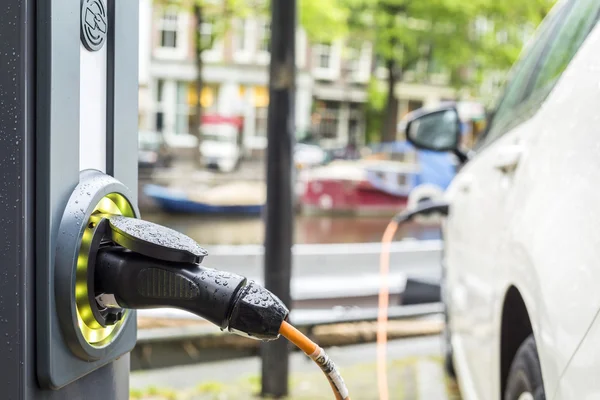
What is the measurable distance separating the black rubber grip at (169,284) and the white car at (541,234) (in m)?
0.54

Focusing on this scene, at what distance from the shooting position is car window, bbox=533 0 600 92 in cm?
158

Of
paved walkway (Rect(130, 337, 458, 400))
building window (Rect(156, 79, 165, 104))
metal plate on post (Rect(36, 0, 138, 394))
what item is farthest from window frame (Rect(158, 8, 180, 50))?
metal plate on post (Rect(36, 0, 138, 394))

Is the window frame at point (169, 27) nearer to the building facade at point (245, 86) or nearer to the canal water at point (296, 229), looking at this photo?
the building facade at point (245, 86)

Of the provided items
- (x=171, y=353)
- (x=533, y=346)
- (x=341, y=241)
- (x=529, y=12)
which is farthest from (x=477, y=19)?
(x=533, y=346)

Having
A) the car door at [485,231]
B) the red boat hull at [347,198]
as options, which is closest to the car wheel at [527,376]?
the car door at [485,231]

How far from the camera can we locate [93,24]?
93 cm

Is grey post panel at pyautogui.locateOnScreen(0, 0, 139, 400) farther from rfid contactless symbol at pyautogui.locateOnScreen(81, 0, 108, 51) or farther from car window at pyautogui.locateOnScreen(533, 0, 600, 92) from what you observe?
car window at pyautogui.locateOnScreen(533, 0, 600, 92)

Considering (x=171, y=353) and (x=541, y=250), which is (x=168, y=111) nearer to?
(x=171, y=353)

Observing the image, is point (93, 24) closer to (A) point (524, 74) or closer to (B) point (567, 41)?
(B) point (567, 41)

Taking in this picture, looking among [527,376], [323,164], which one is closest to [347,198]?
[323,164]

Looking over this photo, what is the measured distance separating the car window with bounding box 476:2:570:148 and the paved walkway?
1.54 metres

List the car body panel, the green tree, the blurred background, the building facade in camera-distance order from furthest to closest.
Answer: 1. the building facade
2. the green tree
3. the blurred background
4. the car body panel

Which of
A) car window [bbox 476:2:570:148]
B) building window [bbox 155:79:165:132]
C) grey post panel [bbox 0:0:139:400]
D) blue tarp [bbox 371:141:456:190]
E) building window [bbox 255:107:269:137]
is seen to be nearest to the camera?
grey post panel [bbox 0:0:139:400]
